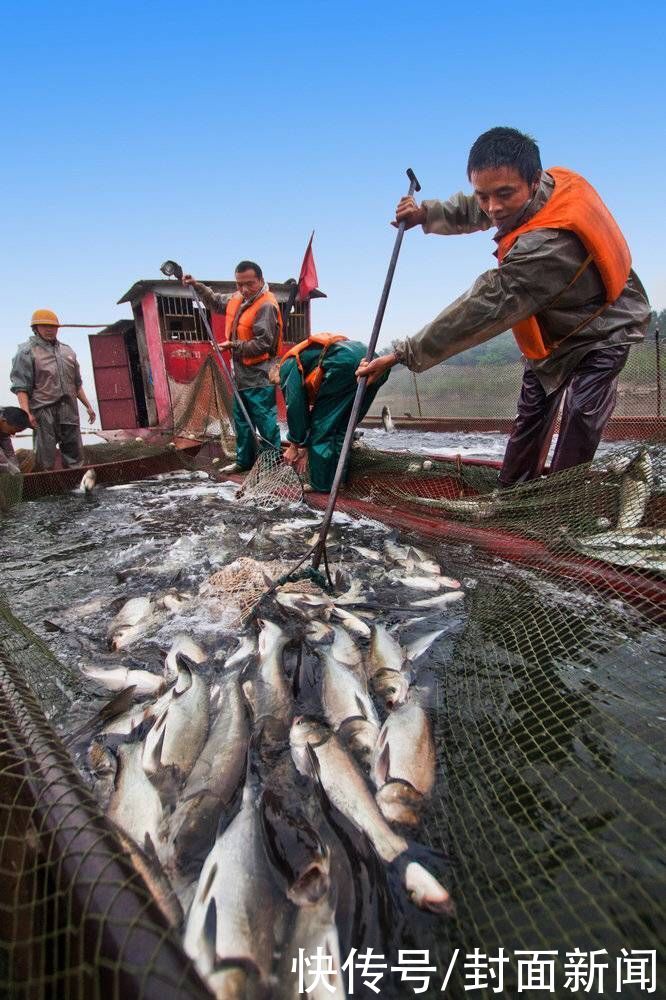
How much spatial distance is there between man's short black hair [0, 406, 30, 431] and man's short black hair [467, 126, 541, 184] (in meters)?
6.91

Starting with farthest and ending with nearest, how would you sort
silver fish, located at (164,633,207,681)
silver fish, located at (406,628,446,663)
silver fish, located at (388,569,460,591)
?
silver fish, located at (388,569,460,591) → silver fish, located at (406,628,446,663) → silver fish, located at (164,633,207,681)

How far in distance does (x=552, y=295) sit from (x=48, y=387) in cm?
762

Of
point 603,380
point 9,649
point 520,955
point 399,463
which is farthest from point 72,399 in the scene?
Result: point 520,955

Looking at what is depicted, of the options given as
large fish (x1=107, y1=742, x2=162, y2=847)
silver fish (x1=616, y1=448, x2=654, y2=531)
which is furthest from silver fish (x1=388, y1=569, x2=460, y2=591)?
large fish (x1=107, y1=742, x2=162, y2=847)

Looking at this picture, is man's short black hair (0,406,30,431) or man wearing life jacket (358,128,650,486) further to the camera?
man's short black hair (0,406,30,431)

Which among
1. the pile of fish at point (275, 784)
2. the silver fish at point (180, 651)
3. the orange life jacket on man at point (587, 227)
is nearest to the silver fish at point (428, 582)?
the pile of fish at point (275, 784)

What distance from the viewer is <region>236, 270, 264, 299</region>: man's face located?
745cm

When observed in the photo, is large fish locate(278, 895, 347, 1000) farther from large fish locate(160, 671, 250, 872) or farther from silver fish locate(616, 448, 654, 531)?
silver fish locate(616, 448, 654, 531)

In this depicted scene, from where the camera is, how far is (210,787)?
1.88 meters

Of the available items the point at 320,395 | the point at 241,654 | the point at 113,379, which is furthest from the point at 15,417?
the point at 113,379

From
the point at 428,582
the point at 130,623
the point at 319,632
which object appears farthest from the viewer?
the point at 428,582

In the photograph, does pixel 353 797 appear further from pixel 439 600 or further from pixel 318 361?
pixel 318 361

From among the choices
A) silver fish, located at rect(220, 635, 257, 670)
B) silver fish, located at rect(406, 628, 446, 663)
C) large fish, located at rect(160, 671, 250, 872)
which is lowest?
large fish, located at rect(160, 671, 250, 872)

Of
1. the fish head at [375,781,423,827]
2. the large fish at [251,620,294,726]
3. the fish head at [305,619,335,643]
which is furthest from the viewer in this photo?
the fish head at [305,619,335,643]
